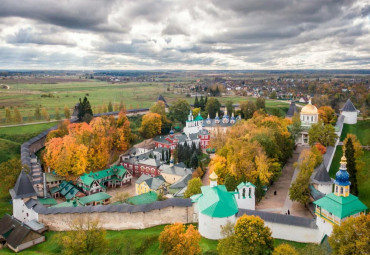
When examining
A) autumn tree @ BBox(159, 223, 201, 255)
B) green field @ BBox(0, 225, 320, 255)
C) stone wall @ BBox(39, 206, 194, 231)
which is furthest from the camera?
stone wall @ BBox(39, 206, 194, 231)

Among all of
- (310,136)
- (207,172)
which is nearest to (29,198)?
(207,172)

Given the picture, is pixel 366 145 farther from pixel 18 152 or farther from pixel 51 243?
pixel 18 152

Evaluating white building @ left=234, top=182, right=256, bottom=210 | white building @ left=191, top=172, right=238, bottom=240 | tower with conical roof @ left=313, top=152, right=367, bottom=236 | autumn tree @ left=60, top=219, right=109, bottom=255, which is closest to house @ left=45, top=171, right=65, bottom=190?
autumn tree @ left=60, top=219, right=109, bottom=255

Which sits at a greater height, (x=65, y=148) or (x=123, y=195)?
(x=65, y=148)

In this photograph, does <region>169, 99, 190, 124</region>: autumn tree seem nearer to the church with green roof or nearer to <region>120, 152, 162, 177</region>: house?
<region>120, 152, 162, 177</region>: house

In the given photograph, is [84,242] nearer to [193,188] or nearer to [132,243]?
[132,243]

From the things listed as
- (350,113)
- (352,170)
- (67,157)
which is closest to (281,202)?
(352,170)

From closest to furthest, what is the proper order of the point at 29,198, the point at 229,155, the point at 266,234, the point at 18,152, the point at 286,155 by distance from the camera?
the point at 266,234, the point at 29,198, the point at 229,155, the point at 286,155, the point at 18,152
